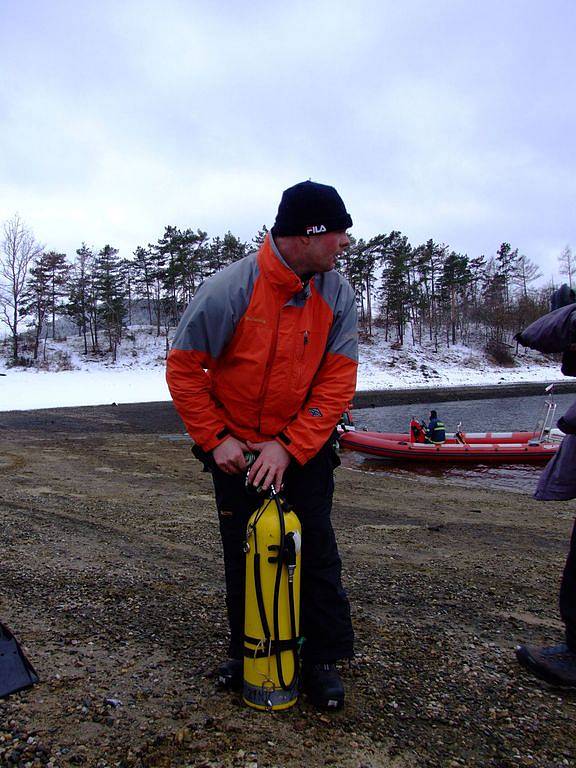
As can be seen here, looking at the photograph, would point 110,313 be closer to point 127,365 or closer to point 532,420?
point 127,365

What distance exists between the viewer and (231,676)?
8.07ft

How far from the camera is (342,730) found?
2195 mm

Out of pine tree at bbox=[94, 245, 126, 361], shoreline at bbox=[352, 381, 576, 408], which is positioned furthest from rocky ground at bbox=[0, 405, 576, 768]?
pine tree at bbox=[94, 245, 126, 361]

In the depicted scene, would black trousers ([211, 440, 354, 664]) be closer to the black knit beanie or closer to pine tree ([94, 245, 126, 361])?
the black knit beanie

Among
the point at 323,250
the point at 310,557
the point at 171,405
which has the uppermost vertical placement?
the point at 323,250

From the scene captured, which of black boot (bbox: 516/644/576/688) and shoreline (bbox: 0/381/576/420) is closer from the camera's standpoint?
black boot (bbox: 516/644/576/688)

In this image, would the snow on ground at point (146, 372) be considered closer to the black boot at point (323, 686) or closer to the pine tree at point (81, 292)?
the pine tree at point (81, 292)

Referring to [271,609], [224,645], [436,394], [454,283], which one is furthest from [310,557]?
[454,283]

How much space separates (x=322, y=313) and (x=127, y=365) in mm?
46061

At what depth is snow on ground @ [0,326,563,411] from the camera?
103 ft

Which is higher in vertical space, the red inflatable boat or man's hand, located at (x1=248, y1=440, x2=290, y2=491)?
man's hand, located at (x1=248, y1=440, x2=290, y2=491)

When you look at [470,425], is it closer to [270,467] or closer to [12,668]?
[270,467]

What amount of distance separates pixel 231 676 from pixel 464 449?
1290 cm

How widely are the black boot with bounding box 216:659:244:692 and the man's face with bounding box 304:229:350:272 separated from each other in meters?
1.84
